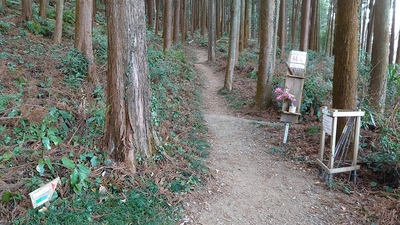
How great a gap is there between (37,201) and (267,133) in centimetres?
513

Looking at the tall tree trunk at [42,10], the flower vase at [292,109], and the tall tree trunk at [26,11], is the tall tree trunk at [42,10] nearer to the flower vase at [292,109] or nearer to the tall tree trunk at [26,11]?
the tall tree trunk at [26,11]

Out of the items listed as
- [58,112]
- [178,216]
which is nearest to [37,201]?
[178,216]

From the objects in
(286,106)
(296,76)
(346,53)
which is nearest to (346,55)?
(346,53)

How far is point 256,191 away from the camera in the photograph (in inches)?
163

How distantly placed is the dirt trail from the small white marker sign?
158 centimetres

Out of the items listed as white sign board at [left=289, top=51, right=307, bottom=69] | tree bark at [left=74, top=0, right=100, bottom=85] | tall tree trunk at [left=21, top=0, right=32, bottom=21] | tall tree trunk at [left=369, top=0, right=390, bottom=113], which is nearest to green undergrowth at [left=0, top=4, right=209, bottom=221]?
tree bark at [left=74, top=0, right=100, bottom=85]

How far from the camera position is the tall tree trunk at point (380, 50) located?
21.8 ft

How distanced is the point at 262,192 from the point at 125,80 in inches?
105

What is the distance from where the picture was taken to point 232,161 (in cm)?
516

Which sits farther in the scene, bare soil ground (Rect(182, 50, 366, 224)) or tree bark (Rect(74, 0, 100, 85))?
tree bark (Rect(74, 0, 100, 85))

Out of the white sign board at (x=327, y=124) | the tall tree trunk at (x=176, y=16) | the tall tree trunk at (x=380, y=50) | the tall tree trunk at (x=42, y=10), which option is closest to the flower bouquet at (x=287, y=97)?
the white sign board at (x=327, y=124)

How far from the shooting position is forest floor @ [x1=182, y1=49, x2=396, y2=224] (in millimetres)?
3492

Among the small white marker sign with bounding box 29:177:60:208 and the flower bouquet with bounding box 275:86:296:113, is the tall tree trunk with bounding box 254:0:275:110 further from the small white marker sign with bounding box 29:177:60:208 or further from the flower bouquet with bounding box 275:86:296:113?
the small white marker sign with bounding box 29:177:60:208

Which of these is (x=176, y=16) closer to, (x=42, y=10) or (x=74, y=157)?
(x=42, y=10)
